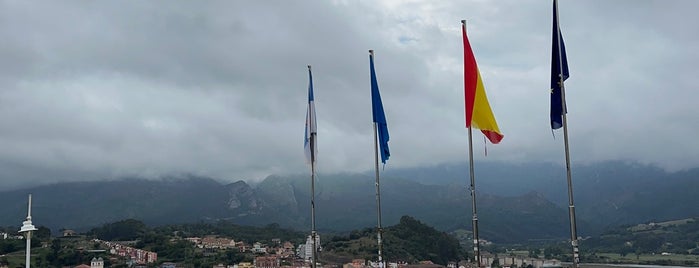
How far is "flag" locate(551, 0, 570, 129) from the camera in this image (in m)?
17.9

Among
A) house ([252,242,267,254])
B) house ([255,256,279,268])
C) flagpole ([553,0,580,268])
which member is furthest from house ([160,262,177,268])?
flagpole ([553,0,580,268])

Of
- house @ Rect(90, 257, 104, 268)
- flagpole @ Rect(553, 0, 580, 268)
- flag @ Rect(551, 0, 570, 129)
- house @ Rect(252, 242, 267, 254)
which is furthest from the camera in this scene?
house @ Rect(252, 242, 267, 254)

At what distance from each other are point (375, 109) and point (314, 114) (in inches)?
90.7

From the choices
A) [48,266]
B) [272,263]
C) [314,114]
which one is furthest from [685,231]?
[314,114]

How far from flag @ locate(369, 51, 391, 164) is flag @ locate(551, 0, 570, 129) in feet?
20.5

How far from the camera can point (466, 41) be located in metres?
20.3

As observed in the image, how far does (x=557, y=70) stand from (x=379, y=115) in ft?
21.4

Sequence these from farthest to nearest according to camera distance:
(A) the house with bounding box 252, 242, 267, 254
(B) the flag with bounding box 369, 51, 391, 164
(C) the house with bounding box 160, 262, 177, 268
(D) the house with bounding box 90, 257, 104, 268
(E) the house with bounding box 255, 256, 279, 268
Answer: (A) the house with bounding box 252, 242, 267, 254, (E) the house with bounding box 255, 256, 279, 268, (C) the house with bounding box 160, 262, 177, 268, (D) the house with bounding box 90, 257, 104, 268, (B) the flag with bounding box 369, 51, 391, 164

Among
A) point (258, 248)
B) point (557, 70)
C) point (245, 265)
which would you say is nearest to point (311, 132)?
point (557, 70)

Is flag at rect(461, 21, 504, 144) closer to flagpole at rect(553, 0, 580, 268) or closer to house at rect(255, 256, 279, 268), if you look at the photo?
flagpole at rect(553, 0, 580, 268)

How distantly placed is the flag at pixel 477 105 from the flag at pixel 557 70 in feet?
7.04

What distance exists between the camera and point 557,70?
1802 cm

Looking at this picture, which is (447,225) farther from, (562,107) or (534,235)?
(562,107)

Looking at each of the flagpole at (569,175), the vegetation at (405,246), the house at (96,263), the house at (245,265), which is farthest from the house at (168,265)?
the flagpole at (569,175)
